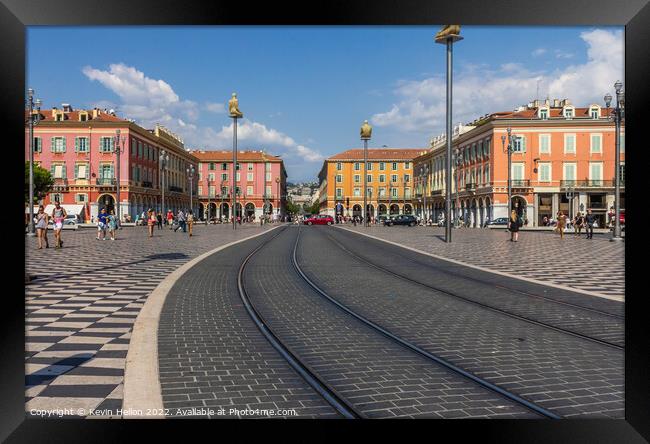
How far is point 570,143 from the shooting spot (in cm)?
5931

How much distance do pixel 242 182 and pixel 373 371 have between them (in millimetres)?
111017

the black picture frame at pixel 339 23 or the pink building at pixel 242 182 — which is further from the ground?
the pink building at pixel 242 182

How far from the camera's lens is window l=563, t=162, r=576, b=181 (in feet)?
195

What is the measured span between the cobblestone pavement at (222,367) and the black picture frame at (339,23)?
34 cm

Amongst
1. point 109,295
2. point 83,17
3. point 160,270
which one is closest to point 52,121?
point 160,270

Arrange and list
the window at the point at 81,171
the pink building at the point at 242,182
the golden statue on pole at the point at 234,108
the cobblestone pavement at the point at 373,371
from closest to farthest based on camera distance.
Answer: the cobblestone pavement at the point at 373,371
the golden statue on pole at the point at 234,108
the window at the point at 81,171
the pink building at the point at 242,182

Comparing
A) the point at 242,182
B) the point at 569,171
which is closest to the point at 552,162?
the point at 569,171

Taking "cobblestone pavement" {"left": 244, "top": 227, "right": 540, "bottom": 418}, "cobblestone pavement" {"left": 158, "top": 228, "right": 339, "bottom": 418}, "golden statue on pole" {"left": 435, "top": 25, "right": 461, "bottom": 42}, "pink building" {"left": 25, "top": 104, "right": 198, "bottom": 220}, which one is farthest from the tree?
"cobblestone pavement" {"left": 244, "top": 227, "right": 540, "bottom": 418}

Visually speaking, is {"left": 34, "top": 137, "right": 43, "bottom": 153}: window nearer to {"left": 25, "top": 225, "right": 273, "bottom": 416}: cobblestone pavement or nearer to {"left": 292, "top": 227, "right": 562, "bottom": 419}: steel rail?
{"left": 25, "top": 225, "right": 273, "bottom": 416}: cobblestone pavement

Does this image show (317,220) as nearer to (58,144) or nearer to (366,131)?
(366,131)

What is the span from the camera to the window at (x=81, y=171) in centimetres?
6166

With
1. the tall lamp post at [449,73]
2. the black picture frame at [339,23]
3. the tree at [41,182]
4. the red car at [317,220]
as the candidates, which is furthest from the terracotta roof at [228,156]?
the black picture frame at [339,23]

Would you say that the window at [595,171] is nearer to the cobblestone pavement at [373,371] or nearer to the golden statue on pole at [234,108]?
the golden statue on pole at [234,108]

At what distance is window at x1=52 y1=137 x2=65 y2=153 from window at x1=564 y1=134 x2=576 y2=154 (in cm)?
5352
